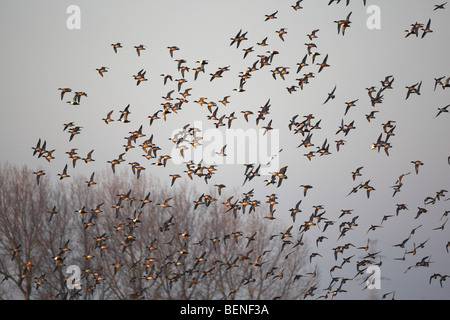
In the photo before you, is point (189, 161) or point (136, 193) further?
point (136, 193)

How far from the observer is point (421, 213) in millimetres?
36781

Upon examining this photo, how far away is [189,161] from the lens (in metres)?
38.6

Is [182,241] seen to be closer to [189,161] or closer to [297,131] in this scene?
[189,161]
